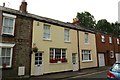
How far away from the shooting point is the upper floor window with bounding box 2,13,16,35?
1366 cm

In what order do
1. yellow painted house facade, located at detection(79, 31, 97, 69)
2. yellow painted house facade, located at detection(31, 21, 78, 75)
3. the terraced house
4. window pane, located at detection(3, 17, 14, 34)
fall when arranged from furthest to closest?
yellow painted house facade, located at detection(79, 31, 97, 69)
yellow painted house facade, located at detection(31, 21, 78, 75)
window pane, located at detection(3, 17, 14, 34)
the terraced house

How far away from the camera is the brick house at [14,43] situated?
1328 cm

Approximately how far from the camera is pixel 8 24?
1395cm

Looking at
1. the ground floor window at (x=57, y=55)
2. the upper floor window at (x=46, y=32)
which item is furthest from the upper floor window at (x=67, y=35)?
the upper floor window at (x=46, y=32)

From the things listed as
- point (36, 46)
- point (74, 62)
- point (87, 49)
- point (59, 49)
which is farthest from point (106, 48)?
point (36, 46)

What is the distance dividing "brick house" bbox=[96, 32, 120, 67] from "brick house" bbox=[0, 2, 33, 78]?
13.4 m

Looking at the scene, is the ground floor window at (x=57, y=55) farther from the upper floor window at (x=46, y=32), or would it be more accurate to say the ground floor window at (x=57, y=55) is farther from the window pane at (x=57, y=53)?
the upper floor window at (x=46, y=32)

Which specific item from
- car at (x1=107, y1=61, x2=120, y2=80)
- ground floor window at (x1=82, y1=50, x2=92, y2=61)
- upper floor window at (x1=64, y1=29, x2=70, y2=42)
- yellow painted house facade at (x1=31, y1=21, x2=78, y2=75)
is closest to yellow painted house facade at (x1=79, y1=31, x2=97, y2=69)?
ground floor window at (x1=82, y1=50, x2=92, y2=61)

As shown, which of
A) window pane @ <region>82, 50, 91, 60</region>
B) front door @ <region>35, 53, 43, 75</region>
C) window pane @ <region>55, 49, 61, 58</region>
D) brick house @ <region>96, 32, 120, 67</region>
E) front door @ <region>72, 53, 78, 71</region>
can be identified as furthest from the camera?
brick house @ <region>96, 32, 120, 67</region>

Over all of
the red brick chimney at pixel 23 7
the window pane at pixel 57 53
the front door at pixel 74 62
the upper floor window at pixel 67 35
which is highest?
the red brick chimney at pixel 23 7

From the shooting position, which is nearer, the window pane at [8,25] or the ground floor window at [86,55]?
the window pane at [8,25]

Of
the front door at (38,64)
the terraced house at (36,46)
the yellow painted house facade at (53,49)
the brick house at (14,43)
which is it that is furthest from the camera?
the yellow painted house facade at (53,49)

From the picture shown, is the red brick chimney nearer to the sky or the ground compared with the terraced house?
nearer to the sky

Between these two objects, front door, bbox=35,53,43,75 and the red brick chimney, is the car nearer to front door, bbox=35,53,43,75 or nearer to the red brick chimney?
front door, bbox=35,53,43,75
